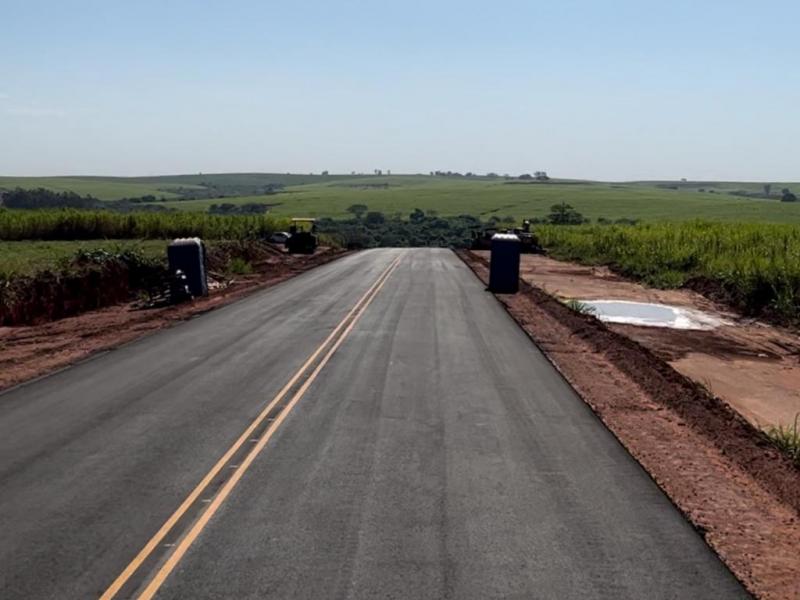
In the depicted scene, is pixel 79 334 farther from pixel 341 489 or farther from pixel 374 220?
pixel 374 220

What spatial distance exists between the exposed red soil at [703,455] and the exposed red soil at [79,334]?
10.7 metres

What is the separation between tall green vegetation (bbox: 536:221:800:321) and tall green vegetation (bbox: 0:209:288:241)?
25.8 metres

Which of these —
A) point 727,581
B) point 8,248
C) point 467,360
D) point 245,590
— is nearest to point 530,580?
point 727,581

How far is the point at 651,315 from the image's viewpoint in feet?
79.5

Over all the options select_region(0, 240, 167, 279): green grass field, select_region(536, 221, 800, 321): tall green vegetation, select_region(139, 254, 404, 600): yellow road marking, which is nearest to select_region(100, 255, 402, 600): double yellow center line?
select_region(139, 254, 404, 600): yellow road marking

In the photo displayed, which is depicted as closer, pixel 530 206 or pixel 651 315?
pixel 651 315

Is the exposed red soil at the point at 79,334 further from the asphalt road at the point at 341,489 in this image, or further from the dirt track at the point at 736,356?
the dirt track at the point at 736,356

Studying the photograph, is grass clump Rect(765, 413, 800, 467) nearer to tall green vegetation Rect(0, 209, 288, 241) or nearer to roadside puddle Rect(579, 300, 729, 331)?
roadside puddle Rect(579, 300, 729, 331)

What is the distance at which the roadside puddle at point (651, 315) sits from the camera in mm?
22359

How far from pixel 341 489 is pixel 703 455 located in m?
5.09

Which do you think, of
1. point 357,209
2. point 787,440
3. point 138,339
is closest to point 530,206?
point 357,209

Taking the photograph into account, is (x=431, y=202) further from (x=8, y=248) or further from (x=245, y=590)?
(x=245, y=590)

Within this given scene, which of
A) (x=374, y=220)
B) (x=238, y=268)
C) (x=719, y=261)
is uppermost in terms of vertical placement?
(x=719, y=261)

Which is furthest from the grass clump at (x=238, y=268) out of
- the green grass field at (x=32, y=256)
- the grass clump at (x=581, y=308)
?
the grass clump at (x=581, y=308)
